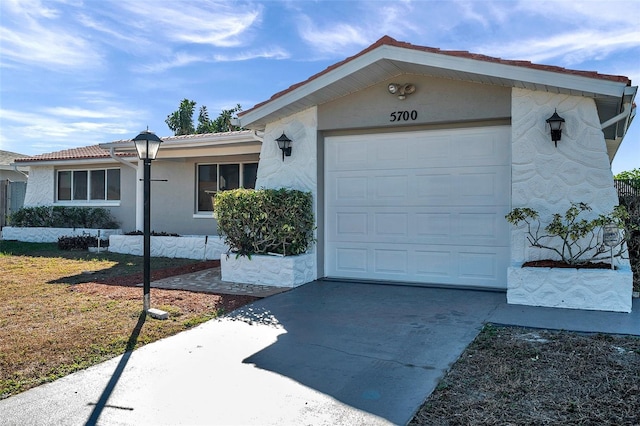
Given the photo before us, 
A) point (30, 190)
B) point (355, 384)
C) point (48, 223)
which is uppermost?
point (30, 190)

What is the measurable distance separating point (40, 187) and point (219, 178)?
25.1ft

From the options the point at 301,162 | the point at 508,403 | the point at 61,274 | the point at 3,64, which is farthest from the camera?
the point at 3,64

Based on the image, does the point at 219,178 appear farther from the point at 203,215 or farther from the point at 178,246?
the point at 178,246

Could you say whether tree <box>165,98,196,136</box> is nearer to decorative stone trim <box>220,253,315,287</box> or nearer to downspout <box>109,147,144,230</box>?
downspout <box>109,147,144,230</box>

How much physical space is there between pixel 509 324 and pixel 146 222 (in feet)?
15.8

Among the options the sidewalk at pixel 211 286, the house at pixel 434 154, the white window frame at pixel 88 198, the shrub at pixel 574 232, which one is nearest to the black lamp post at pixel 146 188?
the sidewalk at pixel 211 286

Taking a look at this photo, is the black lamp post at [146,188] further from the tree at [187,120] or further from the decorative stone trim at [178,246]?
the tree at [187,120]

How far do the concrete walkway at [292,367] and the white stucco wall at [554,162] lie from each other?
1.59 m

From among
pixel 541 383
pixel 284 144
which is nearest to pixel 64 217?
pixel 284 144

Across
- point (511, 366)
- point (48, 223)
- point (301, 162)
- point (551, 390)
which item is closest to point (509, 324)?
point (511, 366)

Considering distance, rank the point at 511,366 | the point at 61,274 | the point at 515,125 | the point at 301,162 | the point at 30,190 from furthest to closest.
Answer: the point at 30,190, the point at 61,274, the point at 301,162, the point at 515,125, the point at 511,366

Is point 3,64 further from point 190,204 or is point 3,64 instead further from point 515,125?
point 515,125

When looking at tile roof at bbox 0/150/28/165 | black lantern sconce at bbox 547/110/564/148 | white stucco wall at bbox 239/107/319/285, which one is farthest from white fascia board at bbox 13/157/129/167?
black lantern sconce at bbox 547/110/564/148

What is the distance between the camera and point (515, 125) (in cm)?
720
